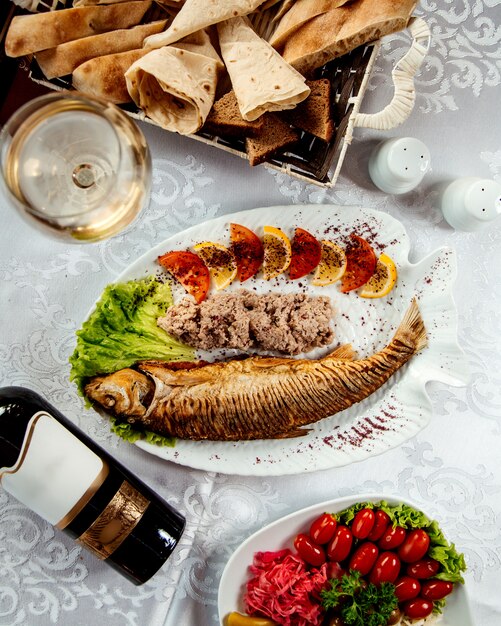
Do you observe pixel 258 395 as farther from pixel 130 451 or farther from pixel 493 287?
pixel 493 287

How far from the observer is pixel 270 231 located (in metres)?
1.78

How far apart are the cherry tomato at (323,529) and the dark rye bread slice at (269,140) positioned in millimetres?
1014

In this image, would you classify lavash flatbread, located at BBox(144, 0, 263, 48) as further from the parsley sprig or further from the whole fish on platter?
the parsley sprig

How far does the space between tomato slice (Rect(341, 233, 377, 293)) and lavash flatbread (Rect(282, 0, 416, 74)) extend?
0.50 meters

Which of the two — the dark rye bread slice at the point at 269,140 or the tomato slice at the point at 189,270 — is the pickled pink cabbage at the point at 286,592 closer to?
the tomato slice at the point at 189,270

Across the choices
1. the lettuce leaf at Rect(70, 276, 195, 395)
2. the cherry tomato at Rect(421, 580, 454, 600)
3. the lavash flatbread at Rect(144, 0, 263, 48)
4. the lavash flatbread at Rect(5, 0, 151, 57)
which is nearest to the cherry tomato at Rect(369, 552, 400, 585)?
the cherry tomato at Rect(421, 580, 454, 600)

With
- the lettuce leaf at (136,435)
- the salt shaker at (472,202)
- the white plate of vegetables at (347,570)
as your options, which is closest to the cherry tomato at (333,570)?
the white plate of vegetables at (347,570)

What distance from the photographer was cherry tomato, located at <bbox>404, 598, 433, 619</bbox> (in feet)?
6.02

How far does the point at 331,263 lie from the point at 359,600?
0.94 metres

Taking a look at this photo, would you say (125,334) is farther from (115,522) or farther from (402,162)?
(402,162)

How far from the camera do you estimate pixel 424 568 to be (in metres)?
1.84

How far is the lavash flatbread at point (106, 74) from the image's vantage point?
5.14 feet

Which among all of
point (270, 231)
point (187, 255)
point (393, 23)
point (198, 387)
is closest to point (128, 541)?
point (198, 387)

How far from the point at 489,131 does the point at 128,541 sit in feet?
5.13
